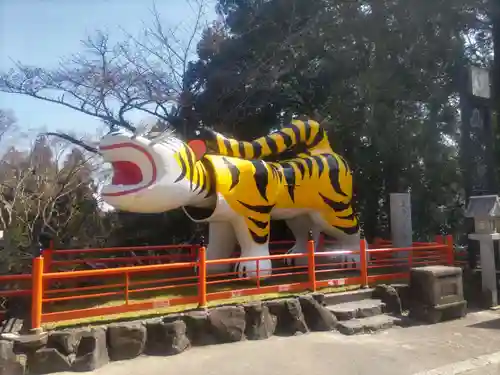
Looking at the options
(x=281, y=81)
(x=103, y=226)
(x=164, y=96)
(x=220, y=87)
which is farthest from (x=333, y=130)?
(x=103, y=226)

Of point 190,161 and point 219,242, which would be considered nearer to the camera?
point 190,161

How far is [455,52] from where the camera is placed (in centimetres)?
1185

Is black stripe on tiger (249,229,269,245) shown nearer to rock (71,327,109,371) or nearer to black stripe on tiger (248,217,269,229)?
black stripe on tiger (248,217,269,229)

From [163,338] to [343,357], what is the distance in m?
2.14

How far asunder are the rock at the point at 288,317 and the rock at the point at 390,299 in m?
1.75

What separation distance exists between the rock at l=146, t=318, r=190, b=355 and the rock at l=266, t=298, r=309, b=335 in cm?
150

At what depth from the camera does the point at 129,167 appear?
6793mm

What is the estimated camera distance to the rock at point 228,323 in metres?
5.96

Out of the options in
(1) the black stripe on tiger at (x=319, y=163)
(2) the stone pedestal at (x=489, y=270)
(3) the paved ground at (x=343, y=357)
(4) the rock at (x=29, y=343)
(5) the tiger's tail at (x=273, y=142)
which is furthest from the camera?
(1) the black stripe on tiger at (x=319, y=163)

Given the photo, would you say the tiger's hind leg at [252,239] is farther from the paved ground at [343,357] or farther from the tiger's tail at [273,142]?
the paved ground at [343,357]

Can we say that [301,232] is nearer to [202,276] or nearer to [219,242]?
[219,242]

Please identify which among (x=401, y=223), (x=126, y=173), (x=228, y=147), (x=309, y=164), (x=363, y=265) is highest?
(x=228, y=147)

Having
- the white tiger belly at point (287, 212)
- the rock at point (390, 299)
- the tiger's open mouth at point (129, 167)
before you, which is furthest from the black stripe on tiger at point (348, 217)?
the tiger's open mouth at point (129, 167)

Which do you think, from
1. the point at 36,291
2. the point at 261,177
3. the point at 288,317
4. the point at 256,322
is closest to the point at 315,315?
the point at 288,317
